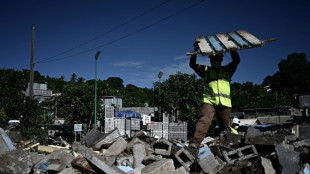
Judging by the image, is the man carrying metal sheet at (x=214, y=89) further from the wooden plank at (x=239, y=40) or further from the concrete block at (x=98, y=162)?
the concrete block at (x=98, y=162)

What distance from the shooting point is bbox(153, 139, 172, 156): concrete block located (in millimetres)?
5265

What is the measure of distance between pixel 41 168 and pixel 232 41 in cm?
497

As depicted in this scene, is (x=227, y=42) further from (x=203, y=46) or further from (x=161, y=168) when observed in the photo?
(x=161, y=168)

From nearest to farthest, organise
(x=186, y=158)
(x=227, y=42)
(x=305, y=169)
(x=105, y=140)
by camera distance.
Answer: (x=305, y=169) → (x=186, y=158) → (x=227, y=42) → (x=105, y=140)

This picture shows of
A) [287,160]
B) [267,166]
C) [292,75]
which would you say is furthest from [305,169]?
[292,75]

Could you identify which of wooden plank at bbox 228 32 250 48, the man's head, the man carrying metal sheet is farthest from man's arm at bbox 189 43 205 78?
wooden plank at bbox 228 32 250 48

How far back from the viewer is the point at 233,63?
5535 millimetres

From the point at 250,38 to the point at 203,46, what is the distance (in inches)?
34.7

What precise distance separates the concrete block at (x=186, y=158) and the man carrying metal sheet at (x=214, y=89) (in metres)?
0.42

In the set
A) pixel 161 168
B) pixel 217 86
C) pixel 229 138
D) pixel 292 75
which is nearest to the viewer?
pixel 161 168

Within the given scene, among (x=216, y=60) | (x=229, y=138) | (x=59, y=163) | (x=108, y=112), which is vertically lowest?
(x=59, y=163)

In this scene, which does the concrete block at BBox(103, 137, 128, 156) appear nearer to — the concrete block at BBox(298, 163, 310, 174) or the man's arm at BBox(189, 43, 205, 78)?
the man's arm at BBox(189, 43, 205, 78)

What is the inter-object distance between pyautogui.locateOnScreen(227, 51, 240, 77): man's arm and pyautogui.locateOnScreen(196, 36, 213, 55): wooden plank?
0.56 m

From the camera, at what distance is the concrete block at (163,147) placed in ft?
17.3
